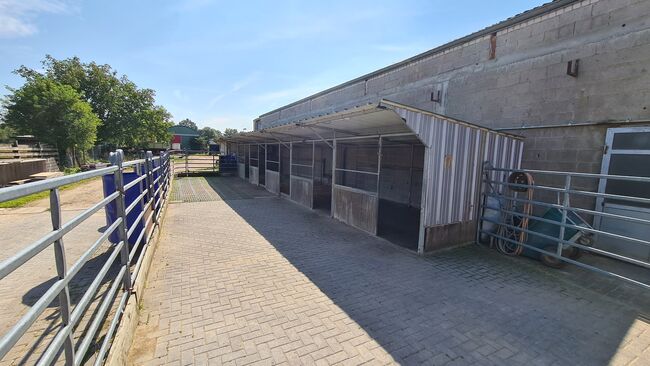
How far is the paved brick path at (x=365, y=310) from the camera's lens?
278 cm

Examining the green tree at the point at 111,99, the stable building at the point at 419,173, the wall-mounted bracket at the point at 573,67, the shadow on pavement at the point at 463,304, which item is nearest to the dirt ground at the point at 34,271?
the shadow on pavement at the point at 463,304

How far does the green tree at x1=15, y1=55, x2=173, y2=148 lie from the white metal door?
106 feet

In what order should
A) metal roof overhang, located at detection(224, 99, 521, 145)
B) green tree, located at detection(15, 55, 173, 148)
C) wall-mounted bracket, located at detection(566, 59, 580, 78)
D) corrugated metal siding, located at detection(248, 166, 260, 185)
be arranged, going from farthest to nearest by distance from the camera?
green tree, located at detection(15, 55, 173, 148) < corrugated metal siding, located at detection(248, 166, 260, 185) < wall-mounted bracket, located at detection(566, 59, 580, 78) < metal roof overhang, located at detection(224, 99, 521, 145)

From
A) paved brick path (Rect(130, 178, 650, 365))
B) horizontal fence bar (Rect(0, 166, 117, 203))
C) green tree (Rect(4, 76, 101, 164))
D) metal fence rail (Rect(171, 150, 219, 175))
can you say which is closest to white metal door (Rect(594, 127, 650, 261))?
paved brick path (Rect(130, 178, 650, 365))

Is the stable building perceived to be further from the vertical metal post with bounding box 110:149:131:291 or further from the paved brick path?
the vertical metal post with bounding box 110:149:131:291

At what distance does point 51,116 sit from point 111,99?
447 inches

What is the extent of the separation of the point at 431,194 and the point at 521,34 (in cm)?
434

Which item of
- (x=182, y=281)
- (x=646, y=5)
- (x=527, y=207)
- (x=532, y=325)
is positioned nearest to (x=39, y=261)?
(x=182, y=281)

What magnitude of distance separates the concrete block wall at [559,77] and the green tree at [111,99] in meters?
29.6

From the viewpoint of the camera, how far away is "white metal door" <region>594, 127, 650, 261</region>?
4953 mm

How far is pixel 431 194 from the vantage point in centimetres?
530

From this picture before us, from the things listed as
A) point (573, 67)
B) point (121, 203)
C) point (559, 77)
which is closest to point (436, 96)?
point (559, 77)

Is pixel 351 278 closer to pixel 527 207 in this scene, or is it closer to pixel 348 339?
pixel 348 339

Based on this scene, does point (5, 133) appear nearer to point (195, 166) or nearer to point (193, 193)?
point (195, 166)
